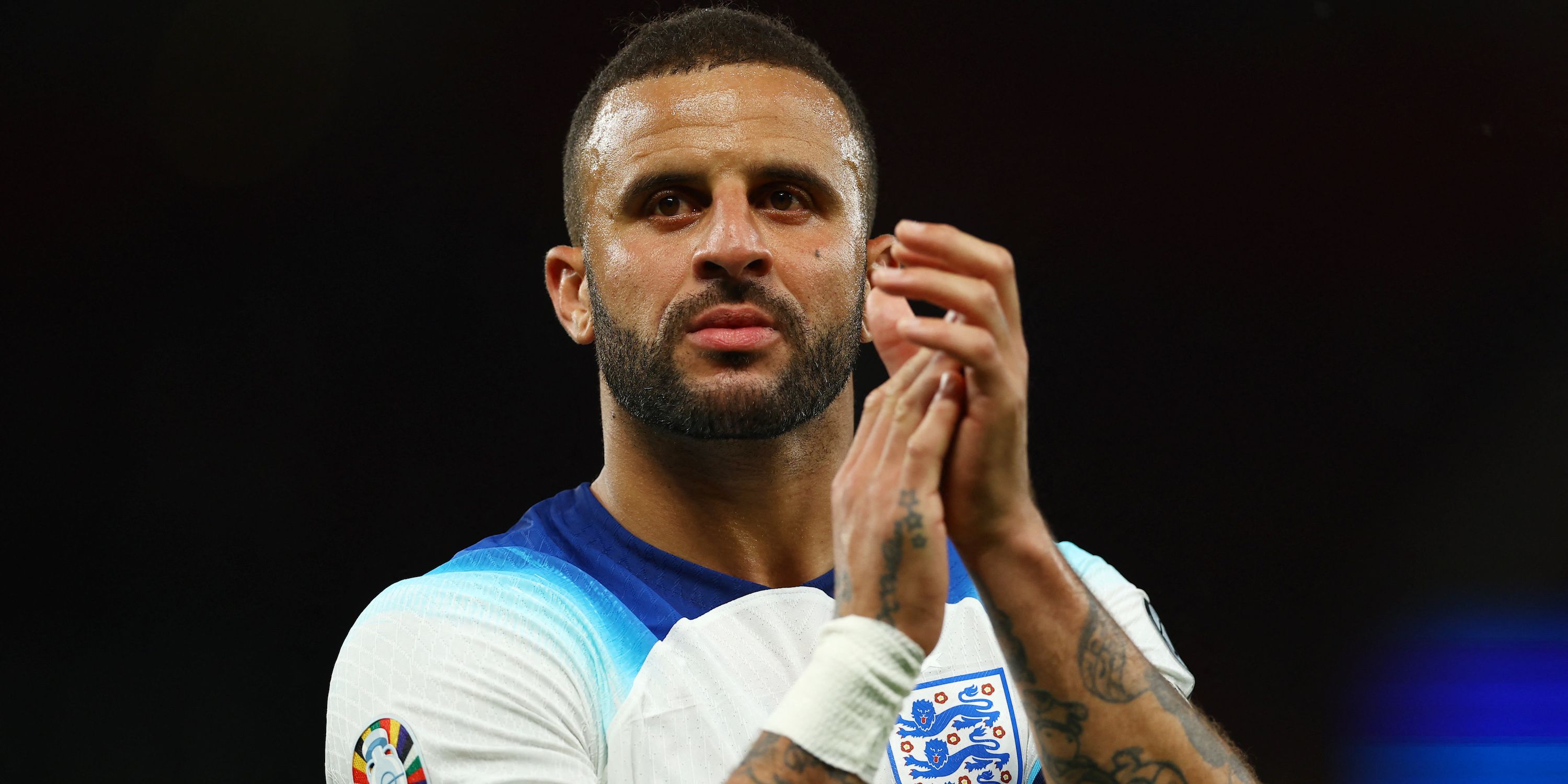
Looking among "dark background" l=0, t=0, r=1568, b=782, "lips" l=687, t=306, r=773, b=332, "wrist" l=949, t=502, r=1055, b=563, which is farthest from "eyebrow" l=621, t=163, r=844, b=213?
"dark background" l=0, t=0, r=1568, b=782

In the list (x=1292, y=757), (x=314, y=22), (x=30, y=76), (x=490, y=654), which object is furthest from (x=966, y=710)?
(x=30, y=76)

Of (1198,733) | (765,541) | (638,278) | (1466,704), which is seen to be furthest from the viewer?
(1466,704)

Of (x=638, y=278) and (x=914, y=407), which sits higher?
(x=638, y=278)

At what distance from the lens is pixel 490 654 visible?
160 centimetres

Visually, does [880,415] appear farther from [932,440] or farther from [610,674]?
[610,674]

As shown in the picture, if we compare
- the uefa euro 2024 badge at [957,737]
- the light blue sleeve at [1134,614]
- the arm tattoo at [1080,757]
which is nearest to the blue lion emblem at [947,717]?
the uefa euro 2024 badge at [957,737]

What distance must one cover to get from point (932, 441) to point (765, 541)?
67 centimetres

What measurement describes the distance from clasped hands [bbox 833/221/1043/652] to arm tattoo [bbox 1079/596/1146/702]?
18 cm

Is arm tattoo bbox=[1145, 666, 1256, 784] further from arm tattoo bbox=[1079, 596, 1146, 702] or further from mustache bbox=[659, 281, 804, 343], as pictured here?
mustache bbox=[659, 281, 804, 343]

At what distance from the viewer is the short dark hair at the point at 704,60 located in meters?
1.94

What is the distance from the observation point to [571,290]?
2080 millimetres

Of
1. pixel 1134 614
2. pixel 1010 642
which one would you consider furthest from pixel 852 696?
pixel 1134 614

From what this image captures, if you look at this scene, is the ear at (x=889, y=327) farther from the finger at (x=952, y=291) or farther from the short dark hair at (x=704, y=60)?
the short dark hair at (x=704, y=60)

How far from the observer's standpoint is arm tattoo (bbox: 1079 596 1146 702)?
1.38 meters
